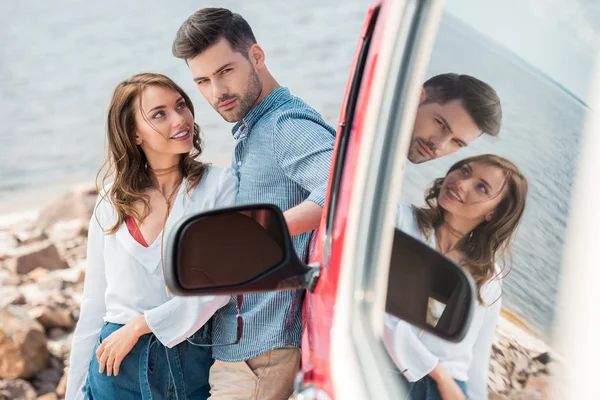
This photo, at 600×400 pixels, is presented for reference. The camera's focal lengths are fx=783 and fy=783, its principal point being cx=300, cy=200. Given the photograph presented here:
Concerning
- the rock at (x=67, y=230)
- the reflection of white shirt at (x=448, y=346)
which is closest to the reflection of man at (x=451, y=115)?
the reflection of white shirt at (x=448, y=346)

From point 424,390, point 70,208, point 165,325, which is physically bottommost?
point 70,208

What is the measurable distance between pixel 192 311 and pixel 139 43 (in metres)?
11.7

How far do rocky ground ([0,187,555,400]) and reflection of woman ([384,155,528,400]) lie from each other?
4 cm

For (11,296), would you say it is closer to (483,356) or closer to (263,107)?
(263,107)

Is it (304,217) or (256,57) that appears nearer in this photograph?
(304,217)

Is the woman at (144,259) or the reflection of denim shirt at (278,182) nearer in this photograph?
the reflection of denim shirt at (278,182)

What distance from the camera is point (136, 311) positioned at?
2.33 m

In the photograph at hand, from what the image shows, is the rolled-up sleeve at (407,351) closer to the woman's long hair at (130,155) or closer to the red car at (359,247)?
the red car at (359,247)

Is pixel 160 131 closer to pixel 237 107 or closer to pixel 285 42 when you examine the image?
pixel 237 107

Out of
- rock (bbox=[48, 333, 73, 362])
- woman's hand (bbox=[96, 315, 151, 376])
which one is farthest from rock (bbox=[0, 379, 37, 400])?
woman's hand (bbox=[96, 315, 151, 376])

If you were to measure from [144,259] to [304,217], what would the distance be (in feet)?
1.94

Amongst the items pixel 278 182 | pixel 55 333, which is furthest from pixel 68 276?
pixel 278 182

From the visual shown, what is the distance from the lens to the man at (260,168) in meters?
2.16

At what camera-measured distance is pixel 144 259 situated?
2352mm
